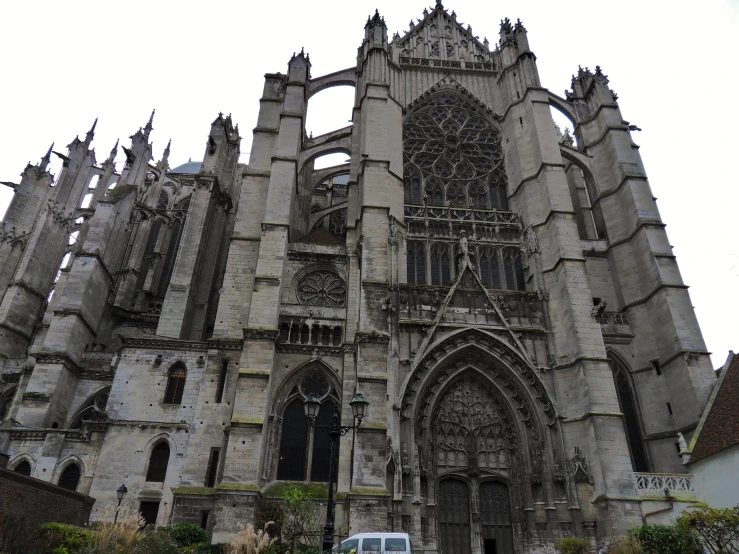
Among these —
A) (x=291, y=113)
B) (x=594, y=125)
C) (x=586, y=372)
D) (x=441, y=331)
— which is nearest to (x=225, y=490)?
(x=441, y=331)

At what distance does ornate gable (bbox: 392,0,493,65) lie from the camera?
2841cm

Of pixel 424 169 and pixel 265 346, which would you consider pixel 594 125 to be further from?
pixel 265 346

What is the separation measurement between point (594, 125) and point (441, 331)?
14.4 m

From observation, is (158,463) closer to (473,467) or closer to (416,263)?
(473,467)

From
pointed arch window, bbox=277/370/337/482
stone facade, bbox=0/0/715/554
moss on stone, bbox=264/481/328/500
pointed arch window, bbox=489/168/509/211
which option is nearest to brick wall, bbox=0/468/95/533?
stone facade, bbox=0/0/715/554

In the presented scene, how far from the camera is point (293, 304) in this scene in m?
19.1

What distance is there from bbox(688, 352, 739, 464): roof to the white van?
10.4m

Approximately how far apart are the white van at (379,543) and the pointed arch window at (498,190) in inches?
639

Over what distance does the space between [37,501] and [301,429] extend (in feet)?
25.4

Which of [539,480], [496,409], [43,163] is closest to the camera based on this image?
[539,480]

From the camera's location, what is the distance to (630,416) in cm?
1919

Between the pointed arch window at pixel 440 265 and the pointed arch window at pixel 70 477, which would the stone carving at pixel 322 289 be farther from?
the pointed arch window at pixel 70 477

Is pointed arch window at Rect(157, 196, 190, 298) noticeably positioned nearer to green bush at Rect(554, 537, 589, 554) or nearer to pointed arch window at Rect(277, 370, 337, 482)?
pointed arch window at Rect(277, 370, 337, 482)

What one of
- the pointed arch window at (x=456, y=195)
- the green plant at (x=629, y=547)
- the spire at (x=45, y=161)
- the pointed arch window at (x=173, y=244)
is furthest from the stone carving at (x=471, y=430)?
the spire at (x=45, y=161)
